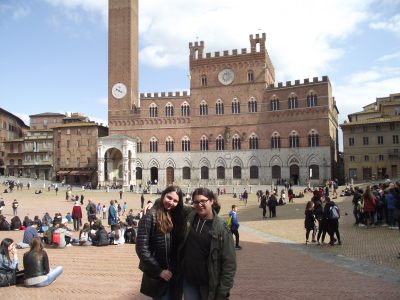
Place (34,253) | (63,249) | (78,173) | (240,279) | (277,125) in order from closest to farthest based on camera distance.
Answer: (34,253) < (240,279) < (63,249) < (277,125) < (78,173)

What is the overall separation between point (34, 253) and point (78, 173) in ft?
186

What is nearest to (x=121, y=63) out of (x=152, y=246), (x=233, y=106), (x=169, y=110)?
(x=169, y=110)

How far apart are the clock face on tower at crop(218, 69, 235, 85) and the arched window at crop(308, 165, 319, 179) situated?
1741 cm

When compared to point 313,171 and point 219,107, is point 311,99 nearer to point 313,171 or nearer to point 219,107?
point 313,171

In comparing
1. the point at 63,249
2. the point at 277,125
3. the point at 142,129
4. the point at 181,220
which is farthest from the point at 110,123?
the point at 181,220

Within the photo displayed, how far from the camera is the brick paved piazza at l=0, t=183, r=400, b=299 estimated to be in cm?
841

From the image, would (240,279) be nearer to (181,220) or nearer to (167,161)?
(181,220)

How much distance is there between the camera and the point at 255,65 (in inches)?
2234

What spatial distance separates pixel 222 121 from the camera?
5775 centimetres

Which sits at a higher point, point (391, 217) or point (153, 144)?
point (153, 144)

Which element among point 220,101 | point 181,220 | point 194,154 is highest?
point 220,101

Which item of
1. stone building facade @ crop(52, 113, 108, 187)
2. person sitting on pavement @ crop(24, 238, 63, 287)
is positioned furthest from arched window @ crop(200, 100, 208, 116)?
person sitting on pavement @ crop(24, 238, 63, 287)

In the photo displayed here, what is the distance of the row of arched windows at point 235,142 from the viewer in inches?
2069

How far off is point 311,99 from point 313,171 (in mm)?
9843
